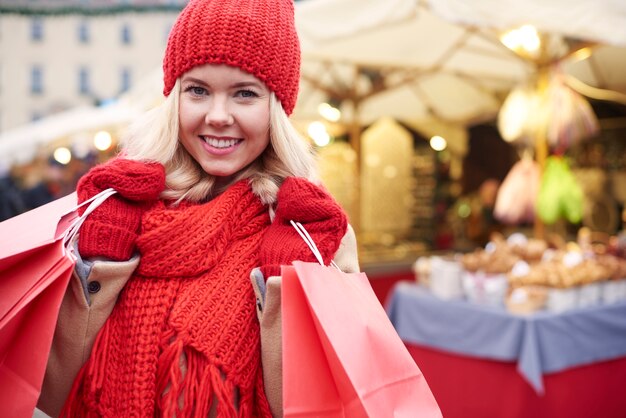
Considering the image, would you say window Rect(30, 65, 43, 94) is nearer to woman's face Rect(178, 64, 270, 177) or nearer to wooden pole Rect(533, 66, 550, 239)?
wooden pole Rect(533, 66, 550, 239)

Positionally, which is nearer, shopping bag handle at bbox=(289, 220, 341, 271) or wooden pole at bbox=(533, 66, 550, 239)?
shopping bag handle at bbox=(289, 220, 341, 271)

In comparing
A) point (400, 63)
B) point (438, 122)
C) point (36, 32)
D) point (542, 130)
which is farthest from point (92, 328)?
point (36, 32)

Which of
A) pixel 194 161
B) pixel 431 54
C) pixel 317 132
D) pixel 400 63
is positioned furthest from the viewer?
pixel 317 132

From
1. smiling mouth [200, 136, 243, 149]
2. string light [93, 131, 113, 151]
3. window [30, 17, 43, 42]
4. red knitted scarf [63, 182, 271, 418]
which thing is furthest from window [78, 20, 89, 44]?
red knitted scarf [63, 182, 271, 418]

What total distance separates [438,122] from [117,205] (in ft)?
29.9

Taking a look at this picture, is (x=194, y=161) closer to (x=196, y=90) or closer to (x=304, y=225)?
(x=196, y=90)

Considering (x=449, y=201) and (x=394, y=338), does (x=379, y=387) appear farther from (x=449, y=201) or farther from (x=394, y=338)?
(x=449, y=201)

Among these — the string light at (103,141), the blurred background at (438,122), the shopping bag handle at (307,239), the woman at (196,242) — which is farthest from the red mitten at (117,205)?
the string light at (103,141)

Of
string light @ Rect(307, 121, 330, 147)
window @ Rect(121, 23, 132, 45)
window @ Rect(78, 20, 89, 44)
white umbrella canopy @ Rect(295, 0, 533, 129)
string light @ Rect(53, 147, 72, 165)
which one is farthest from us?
window @ Rect(78, 20, 89, 44)

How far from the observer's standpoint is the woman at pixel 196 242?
1225mm

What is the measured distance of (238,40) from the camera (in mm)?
1286

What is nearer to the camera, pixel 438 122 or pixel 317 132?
pixel 317 132

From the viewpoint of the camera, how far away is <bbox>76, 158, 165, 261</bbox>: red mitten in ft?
4.05

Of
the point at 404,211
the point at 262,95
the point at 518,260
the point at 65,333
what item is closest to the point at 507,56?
the point at 518,260
